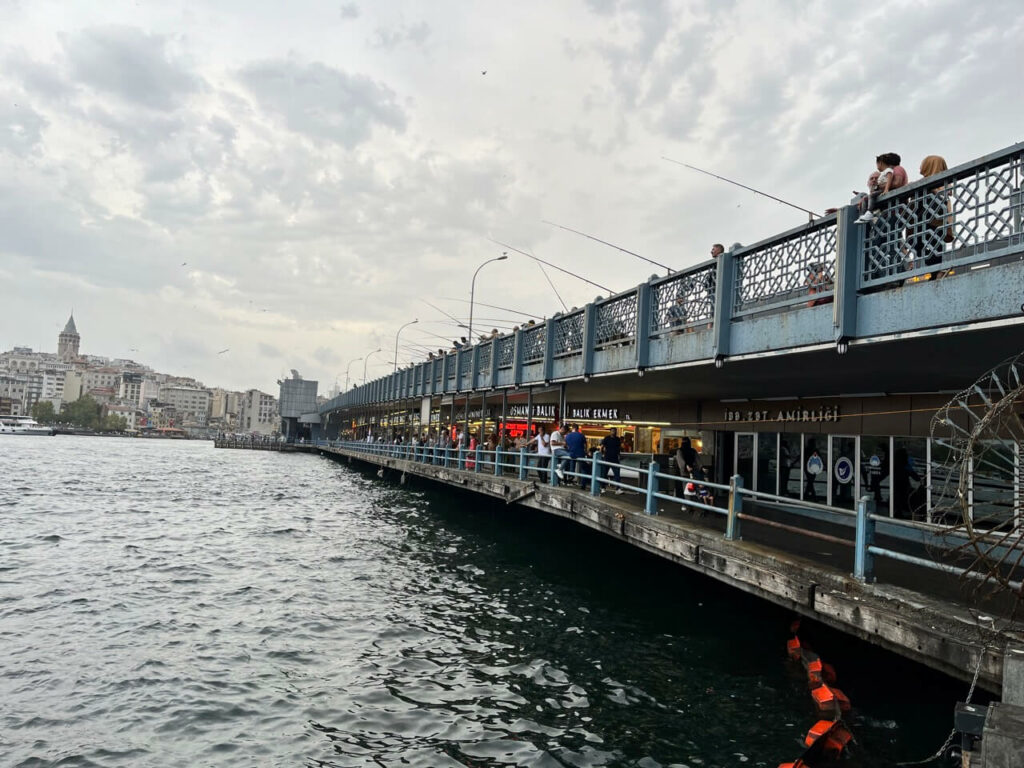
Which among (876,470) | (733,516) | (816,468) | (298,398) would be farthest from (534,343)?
(298,398)

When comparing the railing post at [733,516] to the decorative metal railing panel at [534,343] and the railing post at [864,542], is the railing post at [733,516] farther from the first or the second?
the decorative metal railing panel at [534,343]

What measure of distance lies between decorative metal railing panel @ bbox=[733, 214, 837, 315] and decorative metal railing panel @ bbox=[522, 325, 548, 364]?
8.81 m

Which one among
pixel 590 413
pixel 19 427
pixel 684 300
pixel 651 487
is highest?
pixel 684 300

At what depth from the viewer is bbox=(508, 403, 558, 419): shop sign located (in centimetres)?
3020

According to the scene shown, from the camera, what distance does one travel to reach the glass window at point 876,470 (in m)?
13.8

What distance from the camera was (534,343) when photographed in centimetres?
2058

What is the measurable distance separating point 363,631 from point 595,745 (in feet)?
15.9

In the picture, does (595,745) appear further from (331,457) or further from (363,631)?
(331,457)

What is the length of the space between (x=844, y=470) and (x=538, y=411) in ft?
61.2

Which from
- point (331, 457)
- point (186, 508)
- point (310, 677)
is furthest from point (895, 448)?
point (331, 457)

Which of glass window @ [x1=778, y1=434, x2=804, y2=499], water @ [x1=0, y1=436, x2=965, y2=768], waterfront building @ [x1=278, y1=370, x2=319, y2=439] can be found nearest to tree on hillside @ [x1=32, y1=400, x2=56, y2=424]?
waterfront building @ [x1=278, y1=370, x2=319, y2=439]

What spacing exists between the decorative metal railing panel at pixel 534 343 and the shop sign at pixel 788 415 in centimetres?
540

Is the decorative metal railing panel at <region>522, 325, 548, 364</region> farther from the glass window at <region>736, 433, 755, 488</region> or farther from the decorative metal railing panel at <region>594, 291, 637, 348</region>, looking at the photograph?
the glass window at <region>736, 433, 755, 488</region>

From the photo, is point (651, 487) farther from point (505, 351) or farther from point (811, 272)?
point (505, 351)
